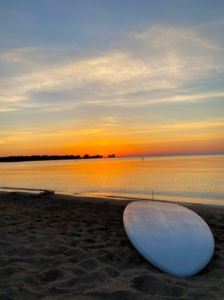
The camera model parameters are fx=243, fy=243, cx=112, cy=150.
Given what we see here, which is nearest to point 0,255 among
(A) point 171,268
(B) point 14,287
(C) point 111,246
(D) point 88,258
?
(B) point 14,287

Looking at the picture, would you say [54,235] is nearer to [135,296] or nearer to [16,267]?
[16,267]

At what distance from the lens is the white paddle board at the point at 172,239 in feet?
9.86

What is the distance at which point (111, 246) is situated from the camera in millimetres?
3994

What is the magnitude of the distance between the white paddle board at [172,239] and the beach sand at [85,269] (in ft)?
0.39

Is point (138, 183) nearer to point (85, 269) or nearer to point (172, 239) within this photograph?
point (172, 239)

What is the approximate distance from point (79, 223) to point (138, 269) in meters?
2.86

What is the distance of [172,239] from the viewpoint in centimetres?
342

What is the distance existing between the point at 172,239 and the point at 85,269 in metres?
1.26

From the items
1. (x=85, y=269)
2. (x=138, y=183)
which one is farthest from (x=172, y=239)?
(x=138, y=183)

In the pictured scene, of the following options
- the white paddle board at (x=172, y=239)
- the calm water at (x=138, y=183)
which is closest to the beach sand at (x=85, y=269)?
the white paddle board at (x=172, y=239)

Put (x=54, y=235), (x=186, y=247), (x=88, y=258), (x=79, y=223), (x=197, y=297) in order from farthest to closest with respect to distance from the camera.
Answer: (x=79, y=223) < (x=54, y=235) < (x=88, y=258) < (x=186, y=247) < (x=197, y=297)

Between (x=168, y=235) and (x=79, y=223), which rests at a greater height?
(x=168, y=235)

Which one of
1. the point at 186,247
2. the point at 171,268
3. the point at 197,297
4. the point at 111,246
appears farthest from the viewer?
the point at 111,246

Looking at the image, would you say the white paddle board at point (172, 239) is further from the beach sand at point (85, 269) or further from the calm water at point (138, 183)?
the calm water at point (138, 183)
